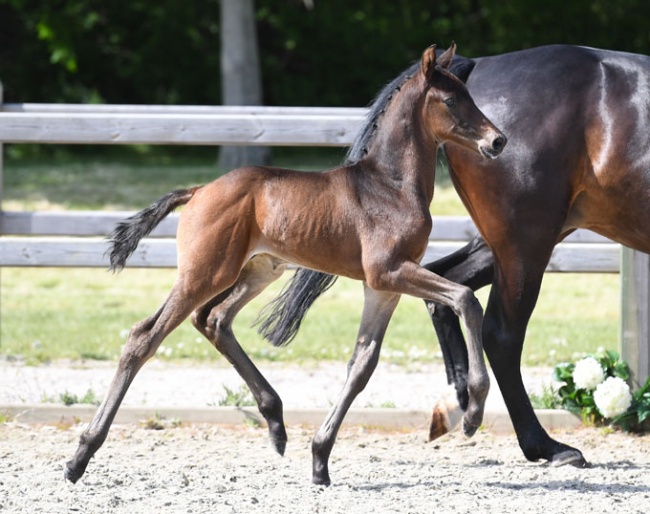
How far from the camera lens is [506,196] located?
4.81m

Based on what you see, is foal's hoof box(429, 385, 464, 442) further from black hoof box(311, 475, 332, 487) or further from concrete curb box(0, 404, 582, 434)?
black hoof box(311, 475, 332, 487)

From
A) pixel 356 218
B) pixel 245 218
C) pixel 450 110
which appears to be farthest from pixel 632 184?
pixel 245 218

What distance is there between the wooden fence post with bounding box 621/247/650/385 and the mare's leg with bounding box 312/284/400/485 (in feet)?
6.11

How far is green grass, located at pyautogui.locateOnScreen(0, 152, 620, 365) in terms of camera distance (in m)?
7.81

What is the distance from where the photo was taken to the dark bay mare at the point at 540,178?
187 inches

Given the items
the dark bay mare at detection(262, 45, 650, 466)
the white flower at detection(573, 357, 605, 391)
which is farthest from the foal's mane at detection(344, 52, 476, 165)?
the white flower at detection(573, 357, 605, 391)

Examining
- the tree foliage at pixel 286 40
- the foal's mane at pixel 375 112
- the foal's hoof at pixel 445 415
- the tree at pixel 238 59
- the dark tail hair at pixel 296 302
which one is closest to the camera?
the foal's mane at pixel 375 112

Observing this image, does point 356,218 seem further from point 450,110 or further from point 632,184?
point 632,184

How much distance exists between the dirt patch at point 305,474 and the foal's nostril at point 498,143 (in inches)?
52.5

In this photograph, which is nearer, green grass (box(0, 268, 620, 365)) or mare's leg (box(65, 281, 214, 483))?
mare's leg (box(65, 281, 214, 483))

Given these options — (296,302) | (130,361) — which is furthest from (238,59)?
(130,361)

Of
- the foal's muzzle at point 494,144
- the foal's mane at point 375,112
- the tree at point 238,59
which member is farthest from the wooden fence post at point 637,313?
the tree at point 238,59

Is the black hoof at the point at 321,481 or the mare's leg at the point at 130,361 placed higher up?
the mare's leg at the point at 130,361

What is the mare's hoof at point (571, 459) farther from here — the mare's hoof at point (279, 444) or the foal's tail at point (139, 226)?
the foal's tail at point (139, 226)
